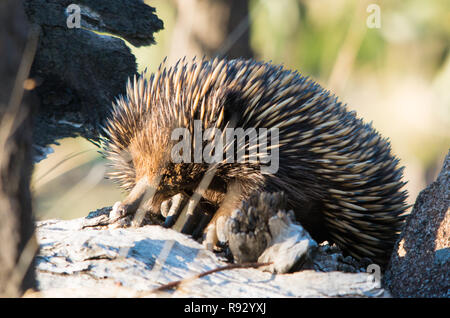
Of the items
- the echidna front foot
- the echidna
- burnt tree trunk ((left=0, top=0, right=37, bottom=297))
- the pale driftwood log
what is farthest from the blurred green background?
burnt tree trunk ((left=0, top=0, right=37, bottom=297))

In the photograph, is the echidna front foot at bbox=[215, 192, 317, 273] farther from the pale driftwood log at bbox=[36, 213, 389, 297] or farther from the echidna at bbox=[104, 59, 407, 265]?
the echidna at bbox=[104, 59, 407, 265]

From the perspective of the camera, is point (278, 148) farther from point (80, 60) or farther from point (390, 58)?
point (390, 58)

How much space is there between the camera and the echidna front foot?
2445 mm

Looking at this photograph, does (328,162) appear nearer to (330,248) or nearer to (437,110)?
(330,248)

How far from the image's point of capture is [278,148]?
3.20 metres

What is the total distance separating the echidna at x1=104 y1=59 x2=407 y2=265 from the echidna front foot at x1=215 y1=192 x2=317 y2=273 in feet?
1.67

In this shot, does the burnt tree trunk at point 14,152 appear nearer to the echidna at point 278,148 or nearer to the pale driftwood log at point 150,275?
the pale driftwood log at point 150,275

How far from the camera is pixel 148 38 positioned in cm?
417

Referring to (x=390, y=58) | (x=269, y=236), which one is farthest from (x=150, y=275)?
(x=390, y=58)

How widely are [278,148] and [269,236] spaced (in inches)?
32.1

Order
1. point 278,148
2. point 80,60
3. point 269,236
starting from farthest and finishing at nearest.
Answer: point 80,60, point 278,148, point 269,236

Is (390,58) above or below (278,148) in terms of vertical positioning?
above
